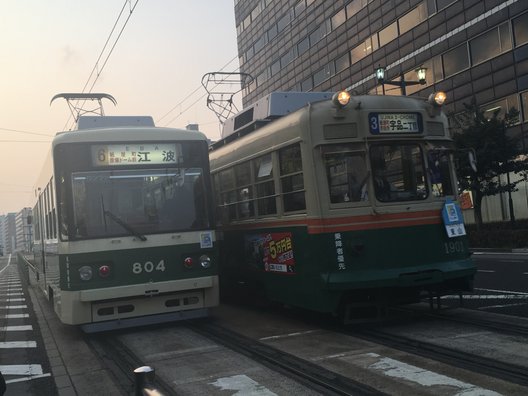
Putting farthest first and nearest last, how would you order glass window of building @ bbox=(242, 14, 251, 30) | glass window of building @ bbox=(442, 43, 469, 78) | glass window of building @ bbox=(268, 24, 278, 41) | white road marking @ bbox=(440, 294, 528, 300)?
1. glass window of building @ bbox=(242, 14, 251, 30)
2. glass window of building @ bbox=(268, 24, 278, 41)
3. glass window of building @ bbox=(442, 43, 469, 78)
4. white road marking @ bbox=(440, 294, 528, 300)

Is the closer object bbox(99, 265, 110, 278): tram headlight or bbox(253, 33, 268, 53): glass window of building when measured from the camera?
bbox(99, 265, 110, 278): tram headlight

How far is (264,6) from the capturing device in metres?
58.9

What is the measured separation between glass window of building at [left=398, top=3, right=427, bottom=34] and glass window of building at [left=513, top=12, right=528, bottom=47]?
25.0ft

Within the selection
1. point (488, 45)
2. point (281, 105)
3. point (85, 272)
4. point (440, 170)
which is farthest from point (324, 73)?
point (85, 272)

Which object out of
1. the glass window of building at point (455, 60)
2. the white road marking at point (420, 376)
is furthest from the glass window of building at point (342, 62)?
the white road marking at point (420, 376)

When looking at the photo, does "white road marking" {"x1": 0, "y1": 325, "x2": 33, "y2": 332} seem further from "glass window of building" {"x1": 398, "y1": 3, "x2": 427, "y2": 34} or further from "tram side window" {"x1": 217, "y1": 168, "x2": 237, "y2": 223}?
"glass window of building" {"x1": 398, "y1": 3, "x2": 427, "y2": 34}

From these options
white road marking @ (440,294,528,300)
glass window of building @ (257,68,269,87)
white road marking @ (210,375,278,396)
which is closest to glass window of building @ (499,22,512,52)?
white road marking @ (440,294,528,300)

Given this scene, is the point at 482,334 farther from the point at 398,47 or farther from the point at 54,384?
the point at 398,47

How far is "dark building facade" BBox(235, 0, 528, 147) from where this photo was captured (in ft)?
94.8

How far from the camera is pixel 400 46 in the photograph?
37.2m

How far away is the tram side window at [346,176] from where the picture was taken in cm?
739

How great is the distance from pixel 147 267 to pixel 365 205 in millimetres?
3296

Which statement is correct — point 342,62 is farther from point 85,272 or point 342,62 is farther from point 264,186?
point 85,272

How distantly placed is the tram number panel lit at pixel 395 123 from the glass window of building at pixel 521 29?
23642mm
